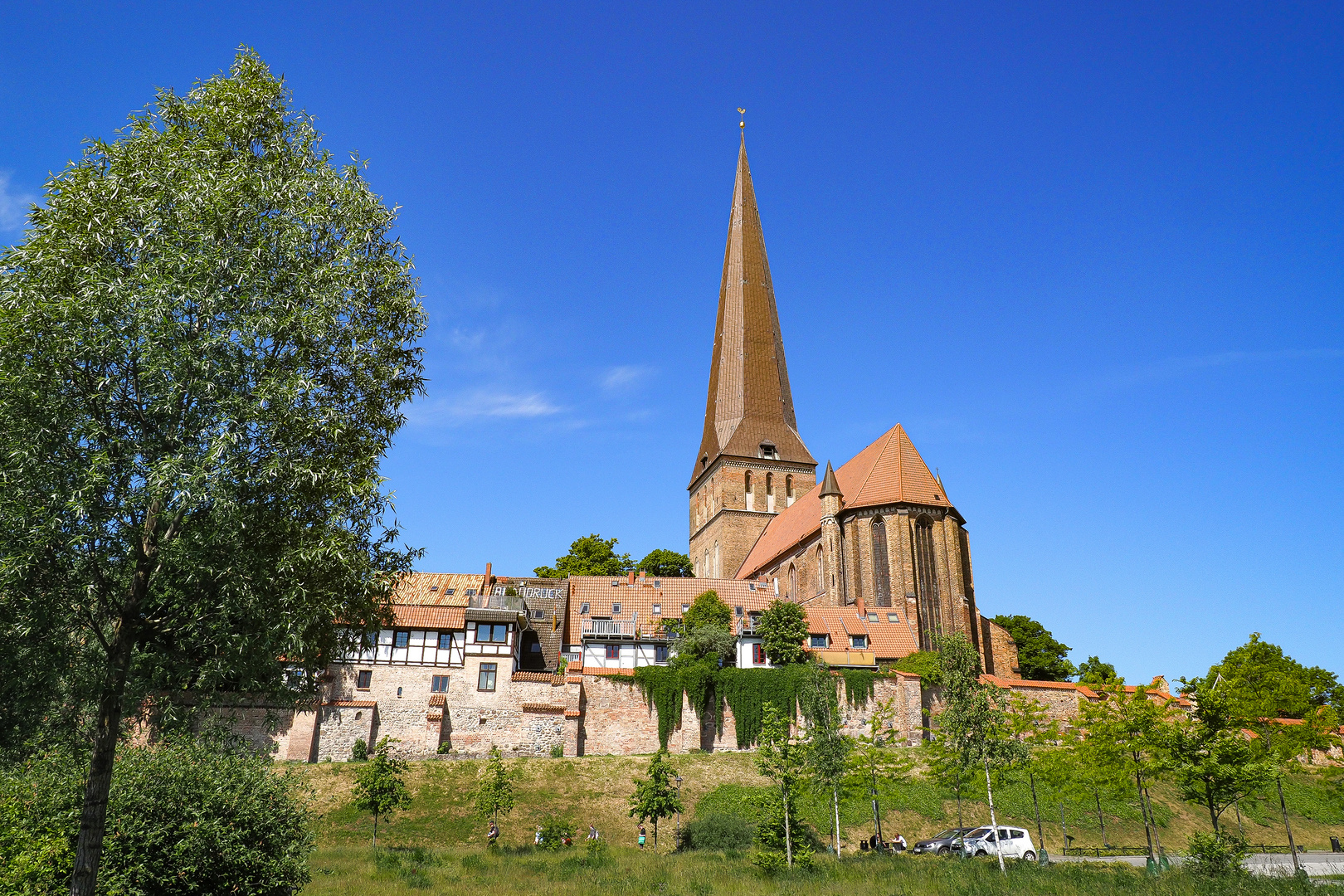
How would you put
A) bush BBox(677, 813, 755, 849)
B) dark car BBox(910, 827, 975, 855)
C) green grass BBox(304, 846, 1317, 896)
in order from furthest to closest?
1. bush BBox(677, 813, 755, 849)
2. dark car BBox(910, 827, 975, 855)
3. green grass BBox(304, 846, 1317, 896)

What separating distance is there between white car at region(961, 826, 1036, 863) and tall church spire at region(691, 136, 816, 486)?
45.6 metres

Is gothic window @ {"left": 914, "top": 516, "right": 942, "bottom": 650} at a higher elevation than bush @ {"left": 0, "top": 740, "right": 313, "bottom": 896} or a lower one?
higher

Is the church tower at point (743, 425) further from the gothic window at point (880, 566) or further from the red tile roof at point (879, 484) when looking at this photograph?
the gothic window at point (880, 566)

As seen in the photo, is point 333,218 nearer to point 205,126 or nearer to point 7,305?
point 205,126

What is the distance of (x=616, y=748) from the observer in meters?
35.0

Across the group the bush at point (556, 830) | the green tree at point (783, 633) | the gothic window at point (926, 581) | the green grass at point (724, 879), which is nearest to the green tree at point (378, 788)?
the green grass at point (724, 879)

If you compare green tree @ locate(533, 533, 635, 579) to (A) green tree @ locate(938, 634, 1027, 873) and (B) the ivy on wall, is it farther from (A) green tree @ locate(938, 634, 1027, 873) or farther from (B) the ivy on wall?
(A) green tree @ locate(938, 634, 1027, 873)

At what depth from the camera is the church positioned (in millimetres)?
45750

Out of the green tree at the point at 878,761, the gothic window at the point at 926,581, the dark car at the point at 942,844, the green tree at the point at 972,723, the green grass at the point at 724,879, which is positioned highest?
the gothic window at the point at 926,581

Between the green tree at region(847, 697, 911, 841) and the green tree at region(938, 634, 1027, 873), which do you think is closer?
the green tree at region(938, 634, 1027, 873)

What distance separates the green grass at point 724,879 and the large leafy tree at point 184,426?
6.42 meters

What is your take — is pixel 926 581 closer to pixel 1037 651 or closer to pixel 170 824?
pixel 1037 651

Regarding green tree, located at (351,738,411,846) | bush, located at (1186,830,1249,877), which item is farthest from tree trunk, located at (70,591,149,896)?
bush, located at (1186,830,1249,877)

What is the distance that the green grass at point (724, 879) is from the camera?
50.3 ft
